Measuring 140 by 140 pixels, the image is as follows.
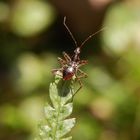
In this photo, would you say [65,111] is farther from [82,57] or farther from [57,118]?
[82,57]

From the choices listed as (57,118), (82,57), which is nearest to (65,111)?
(57,118)

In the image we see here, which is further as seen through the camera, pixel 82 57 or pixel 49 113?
pixel 82 57

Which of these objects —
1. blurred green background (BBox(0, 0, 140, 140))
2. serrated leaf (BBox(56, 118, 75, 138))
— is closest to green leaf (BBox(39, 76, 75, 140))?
serrated leaf (BBox(56, 118, 75, 138))

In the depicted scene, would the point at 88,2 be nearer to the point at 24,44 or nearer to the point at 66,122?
the point at 24,44

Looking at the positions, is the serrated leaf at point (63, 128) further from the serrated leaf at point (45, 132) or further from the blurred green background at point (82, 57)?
the blurred green background at point (82, 57)

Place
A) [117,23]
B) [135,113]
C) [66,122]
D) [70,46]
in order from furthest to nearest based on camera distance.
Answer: [70,46] < [117,23] < [135,113] < [66,122]

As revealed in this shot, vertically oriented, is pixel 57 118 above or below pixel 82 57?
below

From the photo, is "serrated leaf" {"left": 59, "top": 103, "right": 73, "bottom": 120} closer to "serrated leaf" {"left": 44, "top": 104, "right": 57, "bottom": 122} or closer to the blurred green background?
"serrated leaf" {"left": 44, "top": 104, "right": 57, "bottom": 122}

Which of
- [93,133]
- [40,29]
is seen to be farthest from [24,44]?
[93,133]
